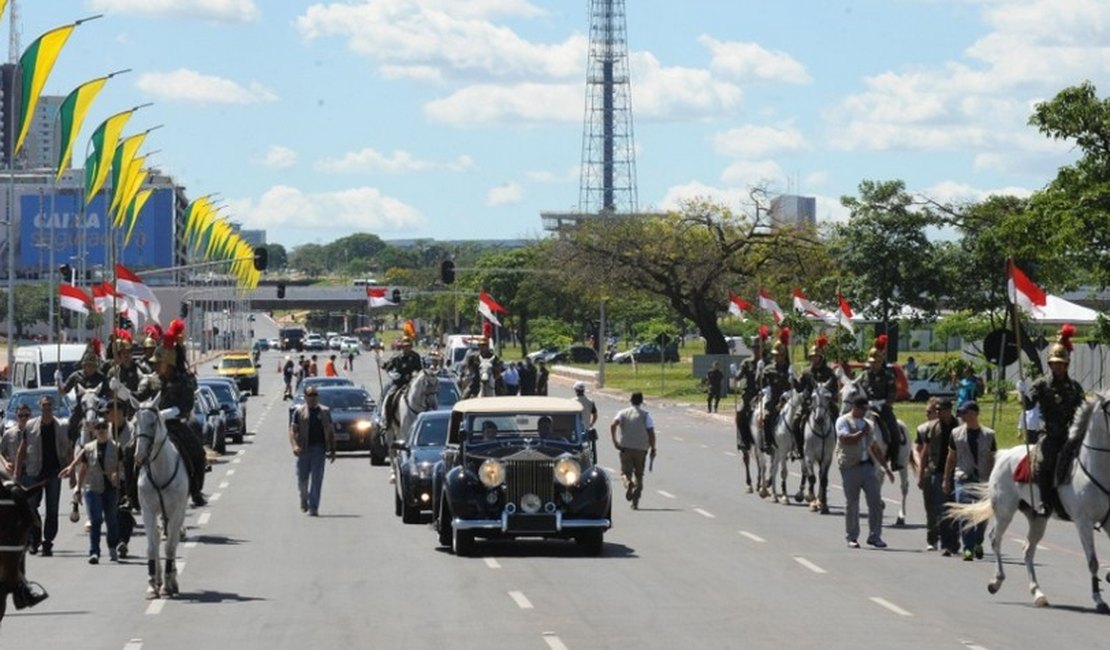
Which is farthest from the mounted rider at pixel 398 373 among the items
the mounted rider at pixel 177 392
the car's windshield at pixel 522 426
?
the mounted rider at pixel 177 392

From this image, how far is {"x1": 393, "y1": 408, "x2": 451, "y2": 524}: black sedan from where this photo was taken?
94.3 ft

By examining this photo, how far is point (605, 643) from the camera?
17078mm

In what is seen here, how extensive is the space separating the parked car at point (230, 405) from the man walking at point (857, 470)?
2721 centimetres

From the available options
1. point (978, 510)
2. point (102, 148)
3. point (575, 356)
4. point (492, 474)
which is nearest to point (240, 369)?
point (102, 148)

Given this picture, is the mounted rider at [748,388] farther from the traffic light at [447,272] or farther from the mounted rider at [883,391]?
the traffic light at [447,272]

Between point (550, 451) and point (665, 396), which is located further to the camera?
point (665, 396)

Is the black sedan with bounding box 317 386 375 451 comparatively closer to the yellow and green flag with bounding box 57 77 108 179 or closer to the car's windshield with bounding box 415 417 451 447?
the yellow and green flag with bounding box 57 77 108 179

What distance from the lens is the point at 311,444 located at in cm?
3088

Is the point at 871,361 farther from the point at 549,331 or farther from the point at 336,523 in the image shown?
the point at 549,331

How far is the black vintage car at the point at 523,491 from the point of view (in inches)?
947

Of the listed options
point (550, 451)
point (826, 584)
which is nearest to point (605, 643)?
point (826, 584)

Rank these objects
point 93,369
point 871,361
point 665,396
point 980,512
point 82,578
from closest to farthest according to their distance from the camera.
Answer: point 980,512 < point 82,578 < point 93,369 < point 871,361 < point 665,396

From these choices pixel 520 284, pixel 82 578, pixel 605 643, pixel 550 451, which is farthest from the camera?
pixel 520 284

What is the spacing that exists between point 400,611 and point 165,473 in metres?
3.41
